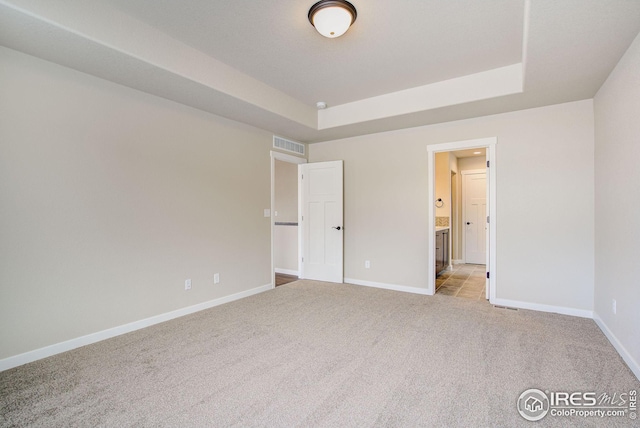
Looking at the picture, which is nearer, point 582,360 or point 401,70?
point 582,360

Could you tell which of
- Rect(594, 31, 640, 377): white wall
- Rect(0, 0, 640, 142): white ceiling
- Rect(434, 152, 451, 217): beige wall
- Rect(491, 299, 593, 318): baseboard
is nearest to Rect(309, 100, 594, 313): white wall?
Rect(491, 299, 593, 318): baseboard

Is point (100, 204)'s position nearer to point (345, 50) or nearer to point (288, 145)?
point (345, 50)

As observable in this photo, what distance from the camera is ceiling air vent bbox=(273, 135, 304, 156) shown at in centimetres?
481

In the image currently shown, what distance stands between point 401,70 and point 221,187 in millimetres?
2531

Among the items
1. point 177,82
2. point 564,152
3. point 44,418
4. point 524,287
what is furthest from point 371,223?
point 44,418

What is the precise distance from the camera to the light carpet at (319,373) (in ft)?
5.78

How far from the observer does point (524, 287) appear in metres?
3.72

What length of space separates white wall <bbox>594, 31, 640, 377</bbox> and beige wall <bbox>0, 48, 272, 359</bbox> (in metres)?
3.92

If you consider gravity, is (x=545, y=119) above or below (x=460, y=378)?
above

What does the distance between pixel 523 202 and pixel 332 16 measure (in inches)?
122

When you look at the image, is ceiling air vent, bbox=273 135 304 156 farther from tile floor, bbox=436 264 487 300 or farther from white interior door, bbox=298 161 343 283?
tile floor, bbox=436 264 487 300

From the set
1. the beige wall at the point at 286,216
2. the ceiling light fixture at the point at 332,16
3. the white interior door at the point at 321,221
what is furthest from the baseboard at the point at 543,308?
the ceiling light fixture at the point at 332,16

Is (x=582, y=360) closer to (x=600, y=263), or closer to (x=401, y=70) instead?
(x=600, y=263)

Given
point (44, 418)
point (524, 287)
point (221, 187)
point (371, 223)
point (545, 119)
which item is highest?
point (545, 119)
